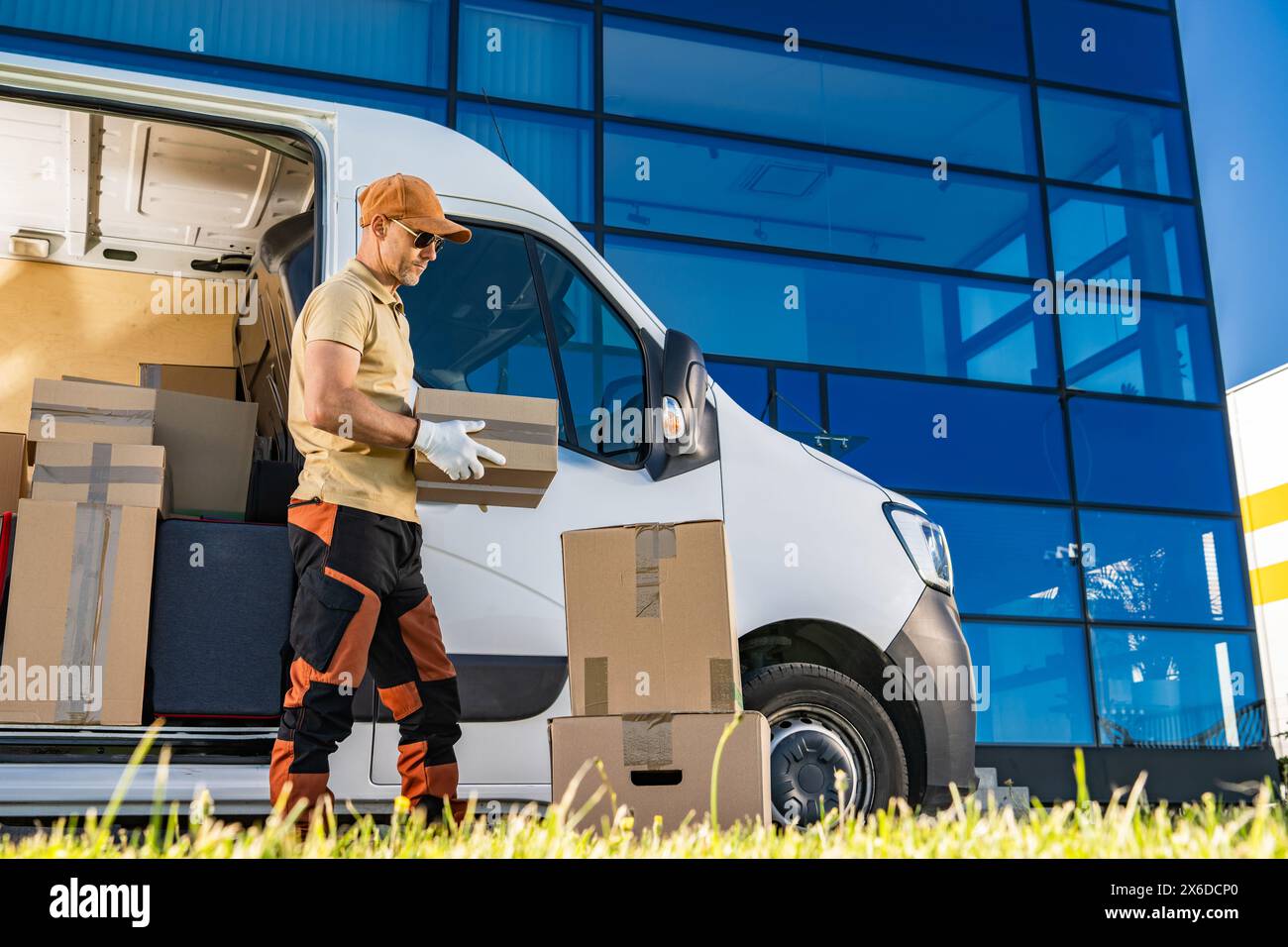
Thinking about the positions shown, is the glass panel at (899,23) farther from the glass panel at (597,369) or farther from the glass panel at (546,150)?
the glass panel at (597,369)

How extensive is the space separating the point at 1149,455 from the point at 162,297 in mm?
8056

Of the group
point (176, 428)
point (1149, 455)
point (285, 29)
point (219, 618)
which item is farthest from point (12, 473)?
point (1149, 455)

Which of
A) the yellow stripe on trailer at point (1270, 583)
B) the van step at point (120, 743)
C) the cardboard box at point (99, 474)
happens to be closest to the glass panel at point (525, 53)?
the cardboard box at point (99, 474)

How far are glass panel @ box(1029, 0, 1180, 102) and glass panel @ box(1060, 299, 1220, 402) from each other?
217 cm

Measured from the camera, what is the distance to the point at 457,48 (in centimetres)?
902

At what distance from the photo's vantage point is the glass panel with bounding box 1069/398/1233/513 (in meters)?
9.79

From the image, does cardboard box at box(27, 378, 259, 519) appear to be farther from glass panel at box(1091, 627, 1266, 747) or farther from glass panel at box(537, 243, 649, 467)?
glass panel at box(1091, 627, 1266, 747)

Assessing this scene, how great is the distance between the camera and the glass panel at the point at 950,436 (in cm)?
909

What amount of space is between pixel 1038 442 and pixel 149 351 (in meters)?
7.07

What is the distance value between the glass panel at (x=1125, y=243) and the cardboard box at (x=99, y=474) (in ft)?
28.2

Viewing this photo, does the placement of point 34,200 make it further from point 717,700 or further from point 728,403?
point 717,700

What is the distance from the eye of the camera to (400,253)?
300 centimetres

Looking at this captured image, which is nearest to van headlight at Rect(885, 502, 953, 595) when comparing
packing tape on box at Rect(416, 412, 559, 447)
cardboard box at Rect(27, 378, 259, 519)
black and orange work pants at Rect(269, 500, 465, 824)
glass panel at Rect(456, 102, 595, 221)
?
packing tape on box at Rect(416, 412, 559, 447)
